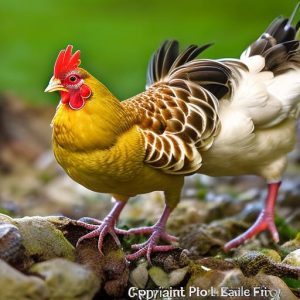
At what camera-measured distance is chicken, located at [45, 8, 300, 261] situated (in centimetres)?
255

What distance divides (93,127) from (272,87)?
1.05 m

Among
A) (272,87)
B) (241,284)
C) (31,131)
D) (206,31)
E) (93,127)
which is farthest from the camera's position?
(206,31)

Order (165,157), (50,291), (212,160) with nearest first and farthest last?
(50,291), (165,157), (212,160)

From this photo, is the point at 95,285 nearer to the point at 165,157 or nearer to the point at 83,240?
the point at 83,240

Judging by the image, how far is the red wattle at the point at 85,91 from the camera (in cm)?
255

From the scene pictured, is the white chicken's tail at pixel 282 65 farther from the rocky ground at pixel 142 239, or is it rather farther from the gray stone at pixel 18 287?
the gray stone at pixel 18 287

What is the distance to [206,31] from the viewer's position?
29.6 ft

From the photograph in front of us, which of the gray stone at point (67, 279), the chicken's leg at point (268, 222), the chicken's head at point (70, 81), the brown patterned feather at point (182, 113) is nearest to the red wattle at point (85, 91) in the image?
the chicken's head at point (70, 81)

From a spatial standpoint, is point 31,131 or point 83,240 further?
point 31,131

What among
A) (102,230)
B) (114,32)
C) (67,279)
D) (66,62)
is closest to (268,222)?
(102,230)

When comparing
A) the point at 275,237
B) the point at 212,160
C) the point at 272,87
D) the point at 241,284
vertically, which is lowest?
the point at 275,237

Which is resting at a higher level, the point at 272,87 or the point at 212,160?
the point at 272,87

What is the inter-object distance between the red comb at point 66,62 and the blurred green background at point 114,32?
4.33m

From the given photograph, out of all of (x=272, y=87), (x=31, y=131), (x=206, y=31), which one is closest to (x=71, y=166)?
(x=272, y=87)
